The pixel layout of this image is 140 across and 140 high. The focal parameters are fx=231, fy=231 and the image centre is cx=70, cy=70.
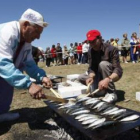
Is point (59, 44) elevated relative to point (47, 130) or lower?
elevated

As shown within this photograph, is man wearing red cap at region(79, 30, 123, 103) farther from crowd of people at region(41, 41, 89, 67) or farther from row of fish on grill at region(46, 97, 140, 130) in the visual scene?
crowd of people at region(41, 41, 89, 67)

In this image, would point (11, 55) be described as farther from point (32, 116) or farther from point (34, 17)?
point (32, 116)

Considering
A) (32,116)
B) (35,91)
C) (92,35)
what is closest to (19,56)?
(35,91)

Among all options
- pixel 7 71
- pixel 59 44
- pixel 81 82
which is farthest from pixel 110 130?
pixel 59 44

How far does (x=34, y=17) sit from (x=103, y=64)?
2051mm

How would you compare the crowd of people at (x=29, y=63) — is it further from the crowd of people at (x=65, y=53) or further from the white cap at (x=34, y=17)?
the crowd of people at (x=65, y=53)

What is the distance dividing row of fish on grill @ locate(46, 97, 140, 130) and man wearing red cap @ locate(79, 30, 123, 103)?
82cm

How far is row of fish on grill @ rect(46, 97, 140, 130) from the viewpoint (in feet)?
10.0

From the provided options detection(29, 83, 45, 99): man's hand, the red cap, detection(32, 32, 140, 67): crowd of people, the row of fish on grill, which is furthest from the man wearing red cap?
detection(32, 32, 140, 67): crowd of people

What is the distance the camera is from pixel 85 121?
3.15 m

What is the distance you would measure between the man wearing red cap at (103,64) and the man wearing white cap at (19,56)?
1.34 metres

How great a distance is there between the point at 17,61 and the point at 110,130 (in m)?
2.27

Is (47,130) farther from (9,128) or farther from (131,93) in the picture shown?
(131,93)

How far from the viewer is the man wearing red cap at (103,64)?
496 cm
